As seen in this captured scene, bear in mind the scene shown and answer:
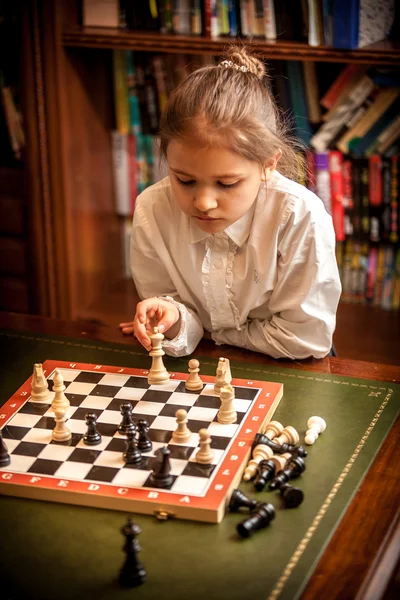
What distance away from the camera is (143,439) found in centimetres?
154

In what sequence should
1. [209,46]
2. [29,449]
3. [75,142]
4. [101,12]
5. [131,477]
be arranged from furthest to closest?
[75,142] → [101,12] → [209,46] → [29,449] → [131,477]

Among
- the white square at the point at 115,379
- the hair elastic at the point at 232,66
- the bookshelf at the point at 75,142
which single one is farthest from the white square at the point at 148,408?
the bookshelf at the point at 75,142

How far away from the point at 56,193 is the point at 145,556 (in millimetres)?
2297

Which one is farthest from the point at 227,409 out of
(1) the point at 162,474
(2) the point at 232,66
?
(2) the point at 232,66

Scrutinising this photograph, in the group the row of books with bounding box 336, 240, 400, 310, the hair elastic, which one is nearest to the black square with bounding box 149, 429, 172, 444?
the hair elastic

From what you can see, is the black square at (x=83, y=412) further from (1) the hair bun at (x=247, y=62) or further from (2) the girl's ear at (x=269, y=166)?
(1) the hair bun at (x=247, y=62)

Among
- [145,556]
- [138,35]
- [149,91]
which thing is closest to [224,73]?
[145,556]

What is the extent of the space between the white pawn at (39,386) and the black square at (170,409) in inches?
10.2

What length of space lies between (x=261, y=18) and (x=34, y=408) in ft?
6.25

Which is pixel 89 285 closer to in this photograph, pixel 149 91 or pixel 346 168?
pixel 149 91

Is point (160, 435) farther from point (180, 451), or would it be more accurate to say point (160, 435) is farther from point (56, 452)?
point (56, 452)

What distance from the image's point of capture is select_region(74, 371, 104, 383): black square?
6.03ft

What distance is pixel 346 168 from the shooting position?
326 centimetres

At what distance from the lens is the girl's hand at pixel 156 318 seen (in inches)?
76.7
